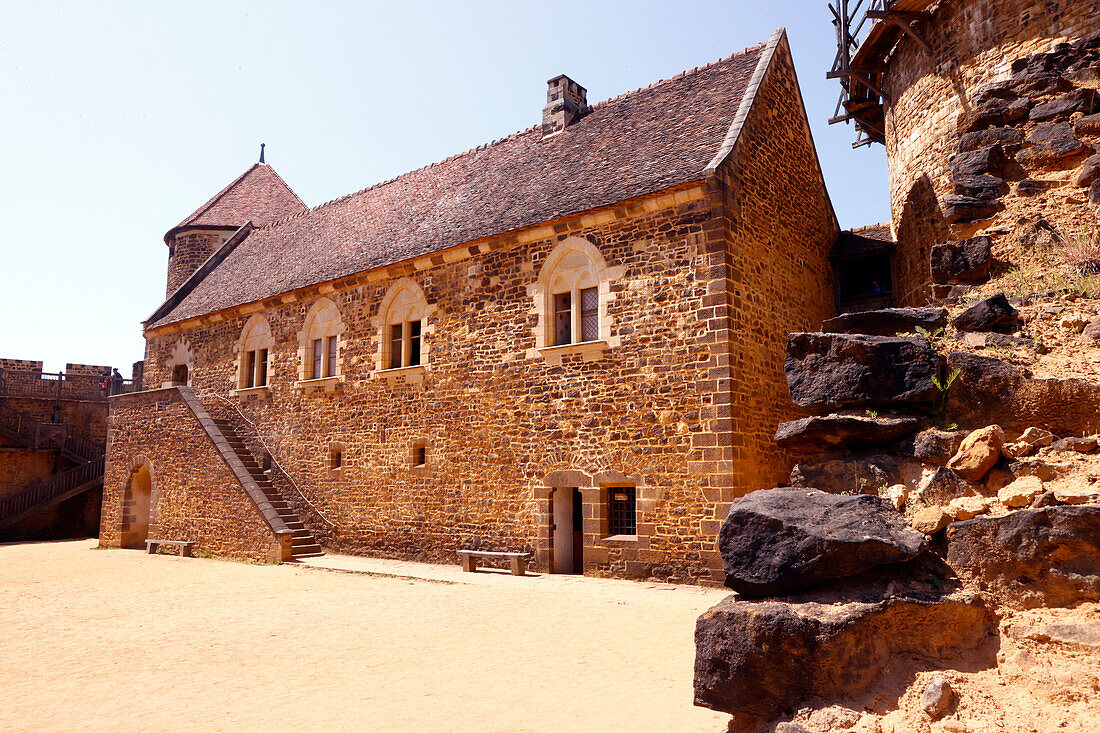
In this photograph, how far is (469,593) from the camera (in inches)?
394

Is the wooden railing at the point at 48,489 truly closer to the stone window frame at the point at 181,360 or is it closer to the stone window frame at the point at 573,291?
the stone window frame at the point at 181,360

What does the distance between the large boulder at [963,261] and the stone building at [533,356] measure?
332 cm

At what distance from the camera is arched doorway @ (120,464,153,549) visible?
61.1 ft

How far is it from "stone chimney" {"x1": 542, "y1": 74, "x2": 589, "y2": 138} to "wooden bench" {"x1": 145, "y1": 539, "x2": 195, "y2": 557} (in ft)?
39.9

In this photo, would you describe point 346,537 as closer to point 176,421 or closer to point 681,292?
point 176,421

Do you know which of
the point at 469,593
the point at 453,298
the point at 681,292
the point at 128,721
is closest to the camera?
the point at 128,721

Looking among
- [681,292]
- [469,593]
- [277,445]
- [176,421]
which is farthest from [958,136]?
[176,421]

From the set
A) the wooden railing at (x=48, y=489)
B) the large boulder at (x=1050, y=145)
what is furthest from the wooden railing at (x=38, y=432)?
the large boulder at (x=1050, y=145)

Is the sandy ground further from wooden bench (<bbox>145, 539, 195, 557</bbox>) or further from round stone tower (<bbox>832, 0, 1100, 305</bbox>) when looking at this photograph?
round stone tower (<bbox>832, 0, 1100, 305</bbox>)

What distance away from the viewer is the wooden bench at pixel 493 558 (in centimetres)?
1173

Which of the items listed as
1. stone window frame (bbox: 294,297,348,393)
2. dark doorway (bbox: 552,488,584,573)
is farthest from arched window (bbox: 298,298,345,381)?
dark doorway (bbox: 552,488,584,573)

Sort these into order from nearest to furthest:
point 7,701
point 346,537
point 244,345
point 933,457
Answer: point 933,457 < point 7,701 < point 346,537 < point 244,345

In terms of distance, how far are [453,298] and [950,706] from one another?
38.4 ft

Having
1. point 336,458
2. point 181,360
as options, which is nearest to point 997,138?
point 336,458
